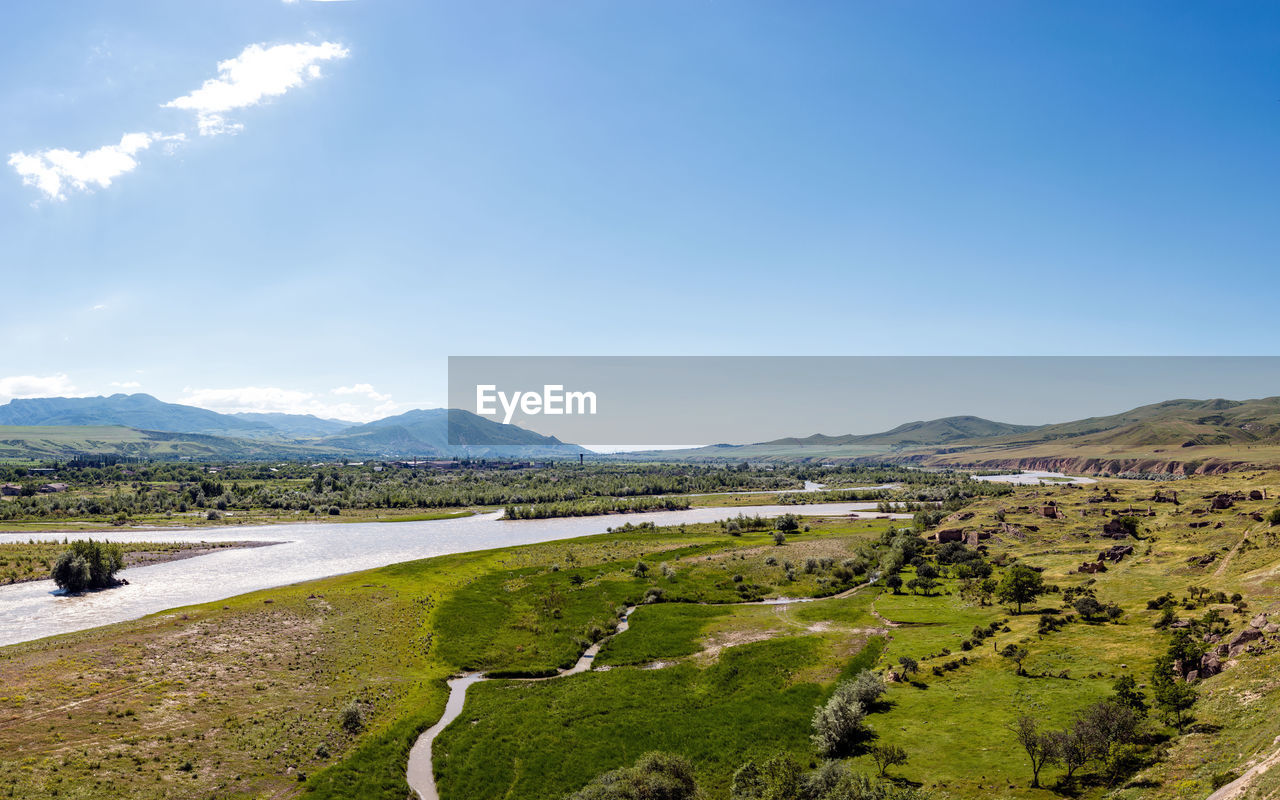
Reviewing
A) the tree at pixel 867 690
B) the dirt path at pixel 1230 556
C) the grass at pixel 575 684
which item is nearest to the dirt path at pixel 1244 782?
the grass at pixel 575 684

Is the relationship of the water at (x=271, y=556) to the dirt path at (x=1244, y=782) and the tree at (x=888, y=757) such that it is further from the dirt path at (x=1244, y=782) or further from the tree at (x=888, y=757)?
the dirt path at (x=1244, y=782)

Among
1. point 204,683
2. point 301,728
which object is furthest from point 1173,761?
point 204,683

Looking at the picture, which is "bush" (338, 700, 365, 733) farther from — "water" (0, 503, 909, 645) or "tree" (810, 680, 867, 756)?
"water" (0, 503, 909, 645)

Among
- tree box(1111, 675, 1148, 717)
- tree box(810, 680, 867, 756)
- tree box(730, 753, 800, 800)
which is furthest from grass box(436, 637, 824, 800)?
tree box(1111, 675, 1148, 717)

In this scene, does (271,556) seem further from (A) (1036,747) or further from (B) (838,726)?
(A) (1036,747)

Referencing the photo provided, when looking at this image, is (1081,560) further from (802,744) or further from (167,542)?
(167,542)

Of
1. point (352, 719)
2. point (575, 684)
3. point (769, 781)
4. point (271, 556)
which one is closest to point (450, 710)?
point (352, 719)
